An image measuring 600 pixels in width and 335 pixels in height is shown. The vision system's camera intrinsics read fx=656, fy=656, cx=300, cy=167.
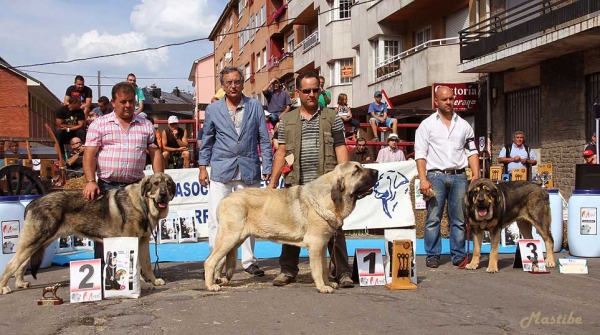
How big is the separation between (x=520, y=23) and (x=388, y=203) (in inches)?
357

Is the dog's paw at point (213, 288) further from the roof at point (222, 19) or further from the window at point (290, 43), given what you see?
the roof at point (222, 19)

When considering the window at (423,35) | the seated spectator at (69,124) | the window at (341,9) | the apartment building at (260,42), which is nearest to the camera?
the seated spectator at (69,124)

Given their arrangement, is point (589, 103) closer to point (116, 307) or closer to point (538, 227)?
point (538, 227)

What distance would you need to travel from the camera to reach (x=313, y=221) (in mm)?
6934

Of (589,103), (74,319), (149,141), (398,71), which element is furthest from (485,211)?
(398,71)

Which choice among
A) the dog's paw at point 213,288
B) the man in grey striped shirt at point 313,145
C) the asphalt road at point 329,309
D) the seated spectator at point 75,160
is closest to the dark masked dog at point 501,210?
the asphalt road at point 329,309

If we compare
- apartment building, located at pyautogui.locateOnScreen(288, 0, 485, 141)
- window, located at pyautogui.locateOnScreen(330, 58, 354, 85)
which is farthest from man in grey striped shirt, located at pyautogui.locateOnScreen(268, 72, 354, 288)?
window, located at pyautogui.locateOnScreen(330, 58, 354, 85)

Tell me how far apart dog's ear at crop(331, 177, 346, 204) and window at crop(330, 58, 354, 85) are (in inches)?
1062

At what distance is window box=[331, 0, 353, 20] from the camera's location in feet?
111

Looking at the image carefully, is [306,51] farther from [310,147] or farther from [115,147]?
[115,147]

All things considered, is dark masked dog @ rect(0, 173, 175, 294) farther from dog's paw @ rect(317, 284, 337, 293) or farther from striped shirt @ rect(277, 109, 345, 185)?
dog's paw @ rect(317, 284, 337, 293)

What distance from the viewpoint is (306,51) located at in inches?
1516

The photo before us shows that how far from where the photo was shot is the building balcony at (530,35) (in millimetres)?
15883

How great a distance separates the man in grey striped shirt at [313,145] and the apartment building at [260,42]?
97.6ft
